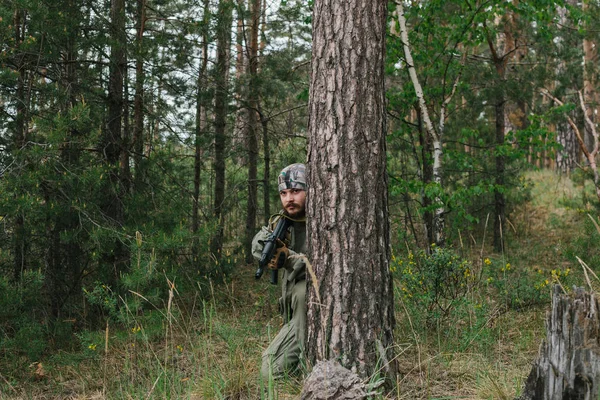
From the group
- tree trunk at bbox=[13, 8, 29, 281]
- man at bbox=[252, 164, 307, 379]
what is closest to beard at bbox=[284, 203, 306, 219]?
man at bbox=[252, 164, 307, 379]

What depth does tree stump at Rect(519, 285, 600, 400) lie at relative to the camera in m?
2.40

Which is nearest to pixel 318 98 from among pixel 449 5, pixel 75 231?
pixel 75 231

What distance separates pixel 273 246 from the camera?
12.0ft

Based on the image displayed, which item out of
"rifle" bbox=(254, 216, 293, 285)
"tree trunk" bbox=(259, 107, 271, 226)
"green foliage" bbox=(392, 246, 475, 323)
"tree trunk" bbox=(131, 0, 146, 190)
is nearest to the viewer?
"rifle" bbox=(254, 216, 293, 285)

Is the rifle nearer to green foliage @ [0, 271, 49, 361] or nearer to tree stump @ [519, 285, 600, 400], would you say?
tree stump @ [519, 285, 600, 400]

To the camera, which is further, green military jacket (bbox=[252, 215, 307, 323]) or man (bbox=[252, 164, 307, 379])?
green military jacket (bbox=[252, 215, 307, 323])

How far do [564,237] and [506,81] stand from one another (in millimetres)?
3090

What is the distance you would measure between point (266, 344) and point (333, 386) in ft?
7.85

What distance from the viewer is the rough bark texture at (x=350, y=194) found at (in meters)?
3.24

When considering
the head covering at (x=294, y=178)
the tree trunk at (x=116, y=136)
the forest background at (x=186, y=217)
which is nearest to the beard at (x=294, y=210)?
the head covering at (x=294, y=178)

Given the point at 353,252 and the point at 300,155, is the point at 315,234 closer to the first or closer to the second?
the point at 353,252

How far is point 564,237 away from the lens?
964cm

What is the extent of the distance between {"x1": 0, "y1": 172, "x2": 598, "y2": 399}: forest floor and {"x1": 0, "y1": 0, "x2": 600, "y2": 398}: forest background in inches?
1.1

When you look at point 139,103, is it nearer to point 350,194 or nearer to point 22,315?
point 22,315
